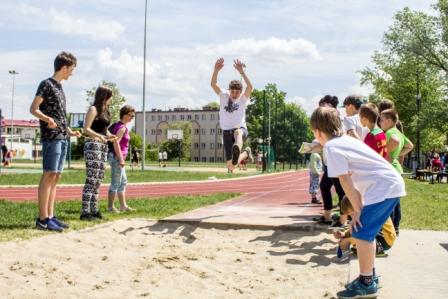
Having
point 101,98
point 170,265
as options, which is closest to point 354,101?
point 170,265

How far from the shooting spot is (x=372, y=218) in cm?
382

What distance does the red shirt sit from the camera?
5840 millimetres

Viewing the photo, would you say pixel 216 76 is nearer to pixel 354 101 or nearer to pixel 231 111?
pixel 231 111

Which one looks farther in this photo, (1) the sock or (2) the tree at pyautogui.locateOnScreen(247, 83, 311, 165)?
(2) the tree at pyautogui.locateOnScreen(247, 83, 311, 165)

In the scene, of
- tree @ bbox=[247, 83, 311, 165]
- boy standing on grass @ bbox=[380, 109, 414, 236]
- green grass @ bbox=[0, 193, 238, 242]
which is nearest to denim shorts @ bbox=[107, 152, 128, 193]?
green grass @ bbox=[0, 193, 238, 242]

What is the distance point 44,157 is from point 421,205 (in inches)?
323

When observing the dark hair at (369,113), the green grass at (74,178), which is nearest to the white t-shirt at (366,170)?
the dark hair at (369,113)

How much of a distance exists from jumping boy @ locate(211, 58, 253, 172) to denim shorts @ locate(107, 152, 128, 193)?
1.77 meters

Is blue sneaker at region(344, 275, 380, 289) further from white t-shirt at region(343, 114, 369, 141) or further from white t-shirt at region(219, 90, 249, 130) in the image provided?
white t-shirt at region(219, 90, 249, 130)

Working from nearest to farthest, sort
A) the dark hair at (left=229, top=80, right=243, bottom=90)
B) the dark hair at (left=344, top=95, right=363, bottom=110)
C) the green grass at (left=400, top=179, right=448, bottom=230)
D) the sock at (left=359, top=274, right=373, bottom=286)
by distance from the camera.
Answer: the sock at (left=359, top=274, right=373, bottom=286), the dark hair at (left=344, top=95, right=363, bottom=110), the green grass at (left=400, top=179, right=448, bottom=230), the dark hair at (left=229, top=80, right=243, bottom=90)

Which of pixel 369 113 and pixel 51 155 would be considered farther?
pixel 51 155

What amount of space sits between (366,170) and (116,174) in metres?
5.33

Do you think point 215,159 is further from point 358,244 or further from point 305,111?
point 358,244


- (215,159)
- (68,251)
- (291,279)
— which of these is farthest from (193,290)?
(215,159)
